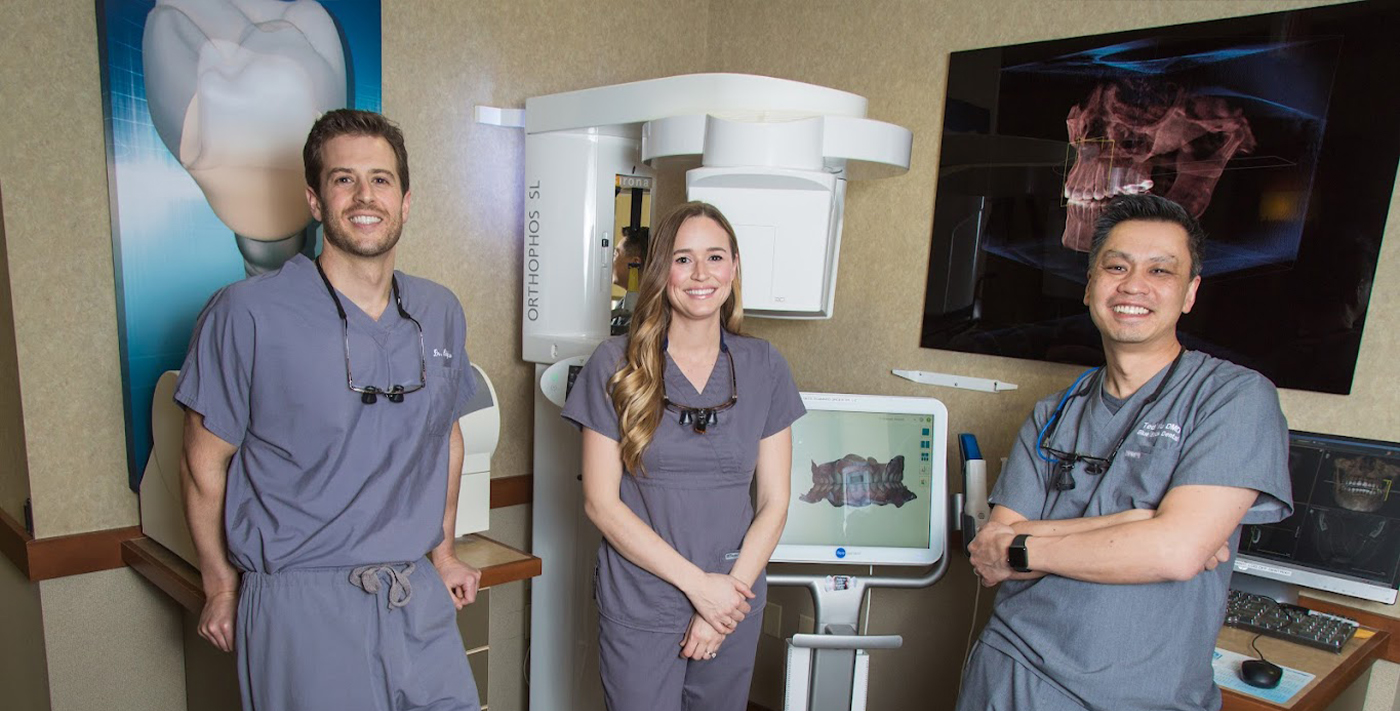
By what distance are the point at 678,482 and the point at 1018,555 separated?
62 cm

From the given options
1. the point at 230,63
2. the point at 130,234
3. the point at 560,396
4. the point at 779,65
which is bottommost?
the point at 560,396

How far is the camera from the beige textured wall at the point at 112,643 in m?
1.81

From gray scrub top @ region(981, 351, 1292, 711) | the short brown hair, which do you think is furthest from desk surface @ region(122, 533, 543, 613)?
gray scrub top @ region(981, 351, 1292, 711)

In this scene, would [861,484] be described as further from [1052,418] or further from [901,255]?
[901,255]

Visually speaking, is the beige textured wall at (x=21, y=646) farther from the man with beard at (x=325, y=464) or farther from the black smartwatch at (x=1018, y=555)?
the black smartwatch at (x=1018, y=555)

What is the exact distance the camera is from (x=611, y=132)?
2115 millimetres

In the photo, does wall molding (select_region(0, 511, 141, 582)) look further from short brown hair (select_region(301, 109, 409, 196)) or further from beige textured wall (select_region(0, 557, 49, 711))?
short brown hair (select_region(301, 109, 409, 196))

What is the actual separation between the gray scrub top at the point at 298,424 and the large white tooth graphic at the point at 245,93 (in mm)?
628

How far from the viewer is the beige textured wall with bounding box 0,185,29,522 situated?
5.65ft

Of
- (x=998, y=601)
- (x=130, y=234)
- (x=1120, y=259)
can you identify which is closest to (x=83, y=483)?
(x=130, y=234)

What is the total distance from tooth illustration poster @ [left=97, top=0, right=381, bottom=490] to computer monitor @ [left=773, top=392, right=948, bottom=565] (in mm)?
1336

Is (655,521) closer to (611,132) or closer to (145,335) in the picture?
(611,132)

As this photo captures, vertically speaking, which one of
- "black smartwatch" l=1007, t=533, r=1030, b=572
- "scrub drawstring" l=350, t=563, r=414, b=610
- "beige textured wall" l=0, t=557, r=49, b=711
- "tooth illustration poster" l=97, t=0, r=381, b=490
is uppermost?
"tooth illustration poster" l=97, t=0, r=381, b=490

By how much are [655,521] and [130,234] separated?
125cm
